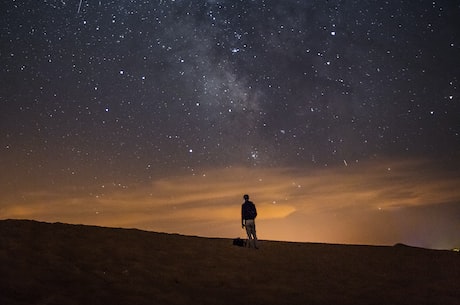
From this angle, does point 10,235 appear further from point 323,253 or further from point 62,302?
point 323,253

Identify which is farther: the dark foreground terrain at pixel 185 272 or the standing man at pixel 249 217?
the standing man at pixel 249 217

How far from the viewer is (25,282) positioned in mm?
8367

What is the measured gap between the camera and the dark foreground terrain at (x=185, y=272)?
8695mm

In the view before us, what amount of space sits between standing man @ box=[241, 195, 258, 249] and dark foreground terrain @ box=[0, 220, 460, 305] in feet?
1.88

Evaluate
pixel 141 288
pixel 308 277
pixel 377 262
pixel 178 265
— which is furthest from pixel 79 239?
pixel 377 262

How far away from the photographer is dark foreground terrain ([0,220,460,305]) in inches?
342

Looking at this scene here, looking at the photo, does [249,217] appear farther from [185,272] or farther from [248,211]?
[185,272]

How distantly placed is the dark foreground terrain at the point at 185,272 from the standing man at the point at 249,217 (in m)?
0.57

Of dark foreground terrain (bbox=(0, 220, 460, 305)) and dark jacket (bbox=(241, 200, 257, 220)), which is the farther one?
dark jacket (bbox=(241, 200, 257, 220))

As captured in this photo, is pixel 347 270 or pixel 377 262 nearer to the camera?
pixel 347 270

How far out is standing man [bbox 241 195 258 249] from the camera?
54.3 ft

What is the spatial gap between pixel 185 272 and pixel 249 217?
5631mm

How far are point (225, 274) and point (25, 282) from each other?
496cm

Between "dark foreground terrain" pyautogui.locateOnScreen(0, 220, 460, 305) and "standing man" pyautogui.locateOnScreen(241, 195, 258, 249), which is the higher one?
"standing man" pyautogui.locateOnScreen(241, 195, 258, 249)
